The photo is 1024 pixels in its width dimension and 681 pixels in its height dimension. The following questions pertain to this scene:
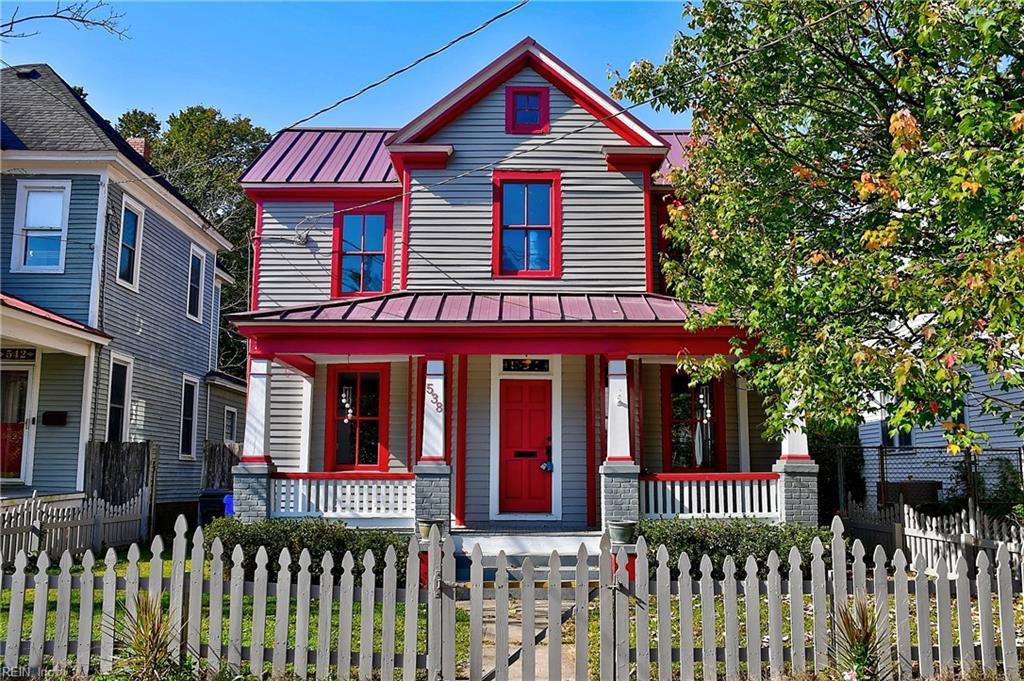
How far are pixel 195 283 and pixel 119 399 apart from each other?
17.6 ft

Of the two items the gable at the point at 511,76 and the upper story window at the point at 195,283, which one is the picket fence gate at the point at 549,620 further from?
the upper story window at the point at 195,283

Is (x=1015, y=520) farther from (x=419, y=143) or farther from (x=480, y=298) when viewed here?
(x=419, y=143)

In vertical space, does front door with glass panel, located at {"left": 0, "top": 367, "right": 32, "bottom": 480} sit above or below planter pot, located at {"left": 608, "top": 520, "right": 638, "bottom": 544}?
above

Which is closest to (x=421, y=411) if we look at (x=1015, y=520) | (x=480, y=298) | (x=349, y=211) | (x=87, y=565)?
(x=480, y=298)

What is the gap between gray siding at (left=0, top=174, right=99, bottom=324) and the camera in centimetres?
1622

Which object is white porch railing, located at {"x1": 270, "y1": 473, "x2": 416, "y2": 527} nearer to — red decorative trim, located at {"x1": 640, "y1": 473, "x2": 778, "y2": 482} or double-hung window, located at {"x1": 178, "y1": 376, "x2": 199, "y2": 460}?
red decorative trim, located at {"x1": 640, "y1": 473, "x2": 778, "y2": 482}

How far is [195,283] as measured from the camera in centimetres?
2242

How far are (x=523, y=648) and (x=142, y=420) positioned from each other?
1536 cm

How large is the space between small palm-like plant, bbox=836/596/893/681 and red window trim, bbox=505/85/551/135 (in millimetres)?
10344

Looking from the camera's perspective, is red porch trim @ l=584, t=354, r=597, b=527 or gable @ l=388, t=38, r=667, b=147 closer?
red porch trim @ l=584, t=354, r=597, b=527

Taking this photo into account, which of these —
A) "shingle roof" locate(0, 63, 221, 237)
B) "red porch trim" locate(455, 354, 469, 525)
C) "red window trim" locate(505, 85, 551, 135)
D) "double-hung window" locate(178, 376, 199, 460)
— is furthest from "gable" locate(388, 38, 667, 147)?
"double-hung window" locate(178, 376, 199, 460)

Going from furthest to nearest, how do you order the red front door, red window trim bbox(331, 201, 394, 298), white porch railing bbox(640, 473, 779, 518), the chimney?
the chimney
red window trim bbox(331, 201, 394, 298)
the red front door
white porch railing bbox(640, 473, 779, 518)

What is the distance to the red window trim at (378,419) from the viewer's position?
14.3 m

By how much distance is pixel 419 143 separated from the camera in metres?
14.5
